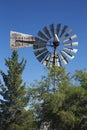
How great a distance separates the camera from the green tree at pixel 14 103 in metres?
60.6

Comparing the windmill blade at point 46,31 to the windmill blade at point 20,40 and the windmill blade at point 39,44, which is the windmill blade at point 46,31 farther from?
the windmill blade at point 20,40

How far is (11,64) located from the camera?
213ft

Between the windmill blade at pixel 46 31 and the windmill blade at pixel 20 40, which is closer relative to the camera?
the windmill blade at pixel 46 31

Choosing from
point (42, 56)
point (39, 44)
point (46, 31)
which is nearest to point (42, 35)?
point (46, 31)

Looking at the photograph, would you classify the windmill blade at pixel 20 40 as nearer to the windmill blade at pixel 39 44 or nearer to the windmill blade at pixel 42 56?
the windmill blade at pixel 39 44

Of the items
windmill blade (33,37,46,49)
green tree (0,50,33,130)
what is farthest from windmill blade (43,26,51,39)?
green tree (0,50,33,130)

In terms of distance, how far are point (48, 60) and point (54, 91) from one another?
4623 mm

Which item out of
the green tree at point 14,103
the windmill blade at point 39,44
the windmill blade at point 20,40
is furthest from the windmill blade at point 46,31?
the green tree at point 14,103

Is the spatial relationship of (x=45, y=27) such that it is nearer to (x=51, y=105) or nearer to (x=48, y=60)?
(x=48, y=60)

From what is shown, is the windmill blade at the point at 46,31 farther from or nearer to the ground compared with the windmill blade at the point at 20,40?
farther from the ground

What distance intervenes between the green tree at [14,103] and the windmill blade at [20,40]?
262 inches

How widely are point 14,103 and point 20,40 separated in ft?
32.0

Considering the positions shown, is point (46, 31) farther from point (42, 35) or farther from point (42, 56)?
point (42, 56)

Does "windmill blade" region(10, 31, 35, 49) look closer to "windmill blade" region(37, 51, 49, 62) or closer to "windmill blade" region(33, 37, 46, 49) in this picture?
"windmill blade" region(33, 37, 46, 49)
